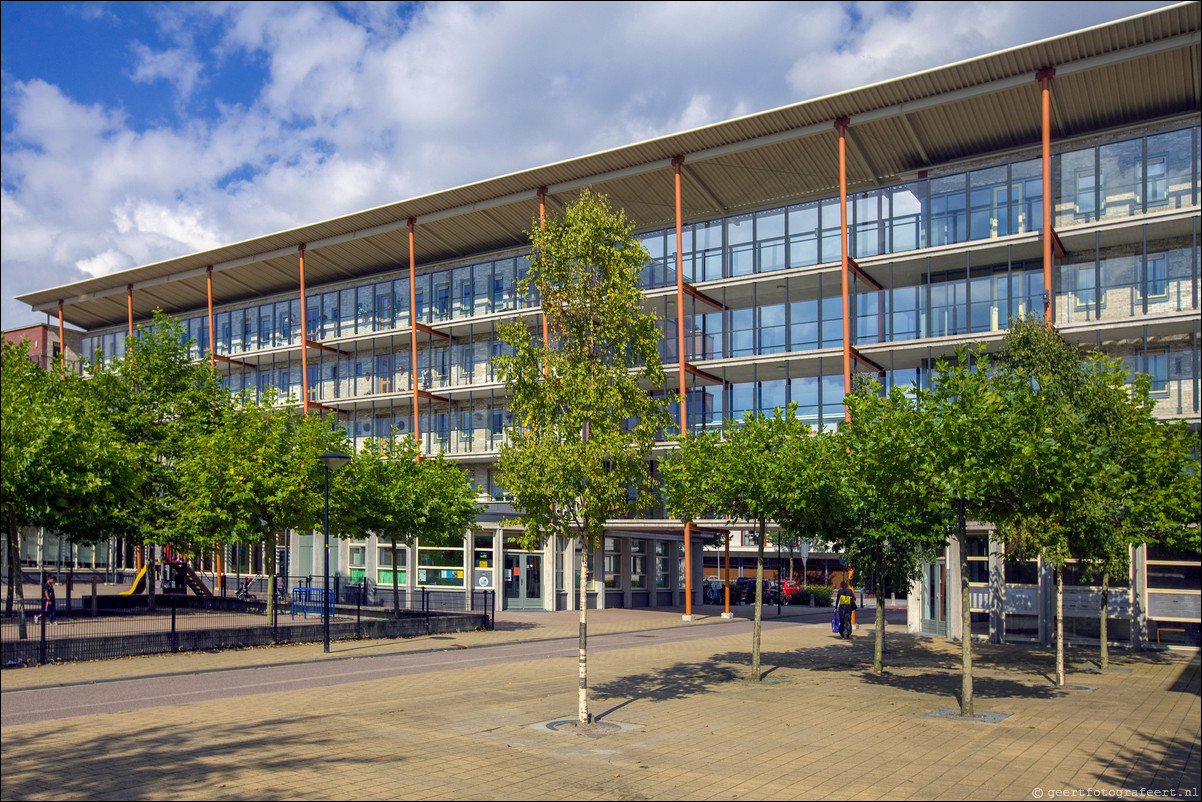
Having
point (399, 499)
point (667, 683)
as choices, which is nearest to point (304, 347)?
point (399, 499)

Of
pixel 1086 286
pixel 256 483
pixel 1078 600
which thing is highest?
pixel 1086 286

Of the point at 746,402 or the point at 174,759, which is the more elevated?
the point at 746,402

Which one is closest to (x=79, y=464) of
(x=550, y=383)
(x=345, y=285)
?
(x=550, y=383)

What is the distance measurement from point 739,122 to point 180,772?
3079 cm

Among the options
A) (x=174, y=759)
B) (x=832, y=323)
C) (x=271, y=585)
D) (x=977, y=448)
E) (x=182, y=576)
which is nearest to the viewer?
(x=174, y=759)

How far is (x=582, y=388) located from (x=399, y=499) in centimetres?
1599

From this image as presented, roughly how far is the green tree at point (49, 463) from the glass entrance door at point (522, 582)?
16.6 meters

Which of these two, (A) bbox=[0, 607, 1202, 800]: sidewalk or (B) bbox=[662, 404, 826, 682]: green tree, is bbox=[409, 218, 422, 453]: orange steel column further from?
(B) bbox=[662, 404, 826, 682]: green tree

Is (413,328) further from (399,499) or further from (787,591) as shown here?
(787,591)

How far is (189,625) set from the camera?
A: 2256 centimetres

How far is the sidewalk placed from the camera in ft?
31.5

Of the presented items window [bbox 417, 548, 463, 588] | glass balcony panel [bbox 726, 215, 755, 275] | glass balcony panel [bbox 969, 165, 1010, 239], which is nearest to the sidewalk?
glass balcony panel [bbox 969, 165, 1010, 239]

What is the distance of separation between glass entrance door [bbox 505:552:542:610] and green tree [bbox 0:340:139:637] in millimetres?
16576

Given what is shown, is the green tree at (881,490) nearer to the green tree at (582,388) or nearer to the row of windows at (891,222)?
the green tree at (582,388)
